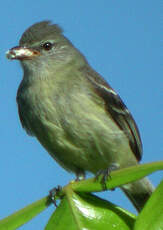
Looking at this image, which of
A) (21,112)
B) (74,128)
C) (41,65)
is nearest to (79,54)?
(41,65)

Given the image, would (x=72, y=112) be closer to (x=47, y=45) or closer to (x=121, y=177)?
(x=47, y=45)

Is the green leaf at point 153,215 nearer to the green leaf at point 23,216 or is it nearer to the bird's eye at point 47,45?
the green leaf at point 23,216

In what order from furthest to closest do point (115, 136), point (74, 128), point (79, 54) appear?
point (79, 54)
point (115, 136)
point (74, 128)

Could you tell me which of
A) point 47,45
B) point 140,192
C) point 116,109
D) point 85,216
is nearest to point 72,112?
point 116,109

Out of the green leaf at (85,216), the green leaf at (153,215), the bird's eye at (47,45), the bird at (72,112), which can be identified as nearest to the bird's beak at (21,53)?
the bird at (72,112)

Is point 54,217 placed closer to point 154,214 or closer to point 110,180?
point 110,180
